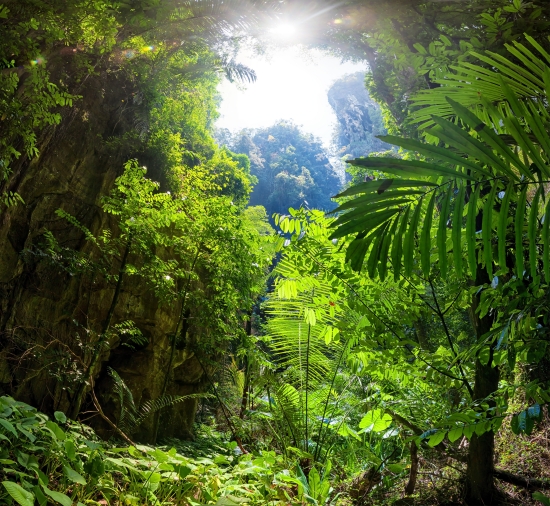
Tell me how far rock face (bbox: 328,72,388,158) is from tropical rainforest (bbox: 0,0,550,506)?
19099mm

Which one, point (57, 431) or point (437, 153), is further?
point (57, 431)

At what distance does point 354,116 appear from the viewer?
84.7 feet

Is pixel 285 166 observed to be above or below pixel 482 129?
above

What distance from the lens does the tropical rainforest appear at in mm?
749

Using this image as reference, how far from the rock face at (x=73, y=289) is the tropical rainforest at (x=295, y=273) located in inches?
1.2

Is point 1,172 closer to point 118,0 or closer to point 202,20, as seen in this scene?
point 118,0

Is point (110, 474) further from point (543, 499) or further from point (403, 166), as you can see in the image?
point (403, 166)

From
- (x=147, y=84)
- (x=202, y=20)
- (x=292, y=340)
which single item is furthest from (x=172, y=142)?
(x=292, y=340)

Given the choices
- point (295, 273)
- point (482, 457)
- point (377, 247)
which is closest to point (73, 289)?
point (295, 273)

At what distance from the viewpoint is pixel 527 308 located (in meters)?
0.94

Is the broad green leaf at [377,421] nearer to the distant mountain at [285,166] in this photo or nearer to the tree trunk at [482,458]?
the tree trunk at [482,458]

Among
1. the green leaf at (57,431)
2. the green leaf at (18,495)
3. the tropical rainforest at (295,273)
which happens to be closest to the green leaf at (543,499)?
the tropical rainforest at (295,273)

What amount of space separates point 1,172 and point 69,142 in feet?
8.36

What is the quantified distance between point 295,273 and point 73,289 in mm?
3119
